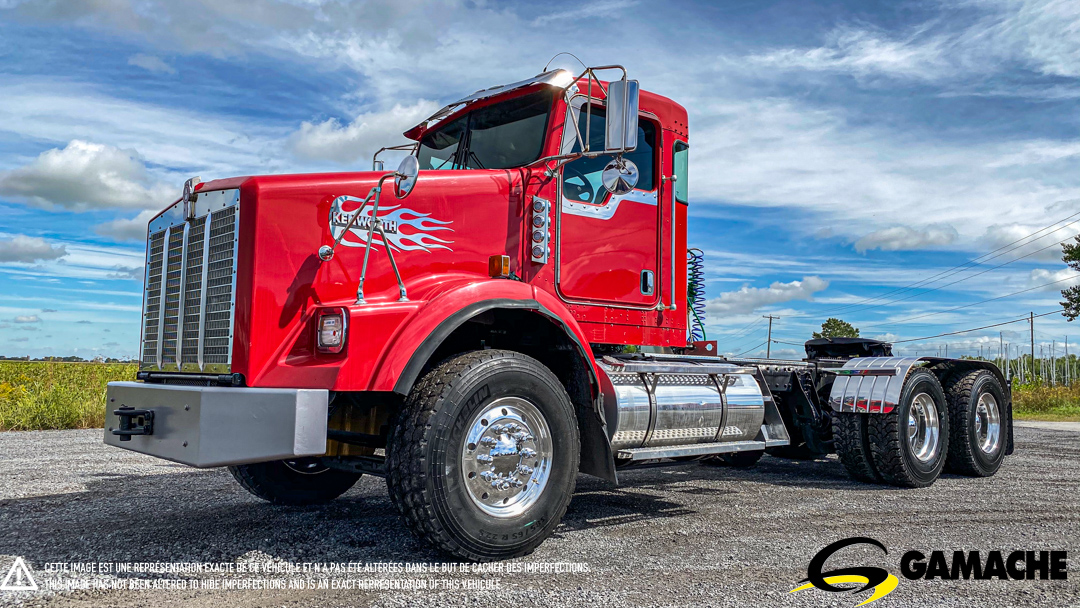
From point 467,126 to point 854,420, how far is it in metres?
4.32

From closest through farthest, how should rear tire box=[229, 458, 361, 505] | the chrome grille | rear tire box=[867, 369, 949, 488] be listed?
the chrome grille, rear tire box=[229, 458, 361, 505], rear tire box=[867, 369, 949, 488]

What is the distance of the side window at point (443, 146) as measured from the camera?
5.87 metres

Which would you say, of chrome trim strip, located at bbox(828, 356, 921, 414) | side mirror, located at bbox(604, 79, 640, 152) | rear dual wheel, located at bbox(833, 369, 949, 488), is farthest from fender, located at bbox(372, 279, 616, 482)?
rear dual wheel, located at bbox(833, 369, 949, 488)

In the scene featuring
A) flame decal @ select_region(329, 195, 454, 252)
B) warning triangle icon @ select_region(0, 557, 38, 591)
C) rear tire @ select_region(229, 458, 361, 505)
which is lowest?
warning triangle icon @ select_region(0, 557, 38, 591)

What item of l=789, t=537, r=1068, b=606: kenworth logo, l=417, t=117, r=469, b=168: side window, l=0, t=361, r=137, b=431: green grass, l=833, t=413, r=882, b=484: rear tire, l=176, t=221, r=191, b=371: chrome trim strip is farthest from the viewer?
l=0, t=361, r=137, b=431: green grass

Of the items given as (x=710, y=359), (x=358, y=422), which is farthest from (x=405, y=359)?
(x=710, y=359)

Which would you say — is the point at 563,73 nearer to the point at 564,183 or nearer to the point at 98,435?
the point at 564,183

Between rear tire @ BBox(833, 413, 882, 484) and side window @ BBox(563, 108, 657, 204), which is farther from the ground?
side window @ BBox(563, 108, 657, 204)

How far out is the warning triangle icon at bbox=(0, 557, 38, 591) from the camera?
3564 mm

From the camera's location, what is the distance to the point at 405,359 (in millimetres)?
3900

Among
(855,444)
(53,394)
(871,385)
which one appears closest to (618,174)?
(871,385)

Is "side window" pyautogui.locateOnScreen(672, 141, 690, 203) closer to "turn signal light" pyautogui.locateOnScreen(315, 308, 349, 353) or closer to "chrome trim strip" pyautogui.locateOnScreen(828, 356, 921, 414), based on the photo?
"chrome trim strip" pyautogui.locateOnScreen(828, 356, 921, 414)

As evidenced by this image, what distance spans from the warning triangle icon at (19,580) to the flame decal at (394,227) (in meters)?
2.19

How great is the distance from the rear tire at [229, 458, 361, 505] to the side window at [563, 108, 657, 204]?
2.59m
